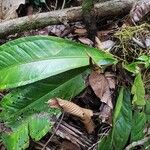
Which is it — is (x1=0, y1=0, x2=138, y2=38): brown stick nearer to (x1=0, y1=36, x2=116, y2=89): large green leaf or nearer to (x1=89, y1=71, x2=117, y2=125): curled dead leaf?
(x1=0, y1=36, x2=116, y2=89): large green leaf

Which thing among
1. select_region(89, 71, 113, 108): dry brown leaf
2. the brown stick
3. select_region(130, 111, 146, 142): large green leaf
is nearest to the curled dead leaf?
select_region(89, 71, 113, 108): dry brown leaf

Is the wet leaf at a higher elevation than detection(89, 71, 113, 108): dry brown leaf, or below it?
higher

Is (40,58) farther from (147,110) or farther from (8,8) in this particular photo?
(8,8)

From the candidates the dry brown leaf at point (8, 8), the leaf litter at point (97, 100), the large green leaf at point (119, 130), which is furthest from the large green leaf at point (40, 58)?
the dry brown leaf at point (8, 8)

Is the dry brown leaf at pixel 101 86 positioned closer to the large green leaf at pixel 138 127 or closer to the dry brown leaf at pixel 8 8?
the large green leaf at pixel 138 127

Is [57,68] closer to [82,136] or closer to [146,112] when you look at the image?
[82,136]
